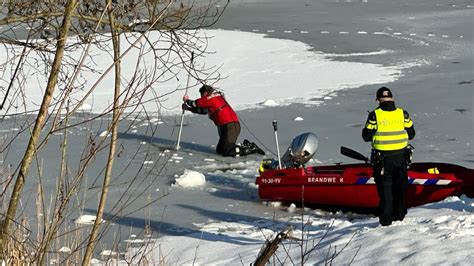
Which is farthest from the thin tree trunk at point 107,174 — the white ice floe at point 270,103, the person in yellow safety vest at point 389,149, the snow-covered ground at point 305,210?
the white ice floe at point 270,103

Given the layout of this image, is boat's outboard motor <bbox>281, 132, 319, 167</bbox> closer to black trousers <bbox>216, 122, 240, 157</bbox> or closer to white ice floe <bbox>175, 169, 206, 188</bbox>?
white ice floe <bbox>175, 169, 206, 188</bbox>

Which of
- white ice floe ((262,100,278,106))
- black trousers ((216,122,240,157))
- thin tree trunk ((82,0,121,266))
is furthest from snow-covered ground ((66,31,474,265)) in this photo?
white ice floe ((262,100,278,106))

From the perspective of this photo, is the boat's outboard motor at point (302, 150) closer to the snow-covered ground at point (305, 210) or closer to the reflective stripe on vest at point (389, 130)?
the snow-covered ground at point (305, 210)

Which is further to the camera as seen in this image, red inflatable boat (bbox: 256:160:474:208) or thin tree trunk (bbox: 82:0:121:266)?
red inflatable boat (bbox: 256:160:474:208)

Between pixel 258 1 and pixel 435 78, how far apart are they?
1971 centimetres

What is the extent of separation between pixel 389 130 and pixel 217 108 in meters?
5.24

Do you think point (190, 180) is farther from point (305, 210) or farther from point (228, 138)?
point (228, 138)

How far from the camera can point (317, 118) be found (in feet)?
48.1

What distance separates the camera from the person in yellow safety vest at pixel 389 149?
7.82 m

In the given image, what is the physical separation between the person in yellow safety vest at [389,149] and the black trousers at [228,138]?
4810 millimetres

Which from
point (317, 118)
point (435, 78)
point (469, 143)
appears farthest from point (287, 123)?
point (435, 78)

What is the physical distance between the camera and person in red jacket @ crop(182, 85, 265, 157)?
12.6m

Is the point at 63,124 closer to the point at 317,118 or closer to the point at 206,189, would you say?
the point at 206,189

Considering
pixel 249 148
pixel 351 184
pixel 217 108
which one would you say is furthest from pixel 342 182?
pixel 217 108
